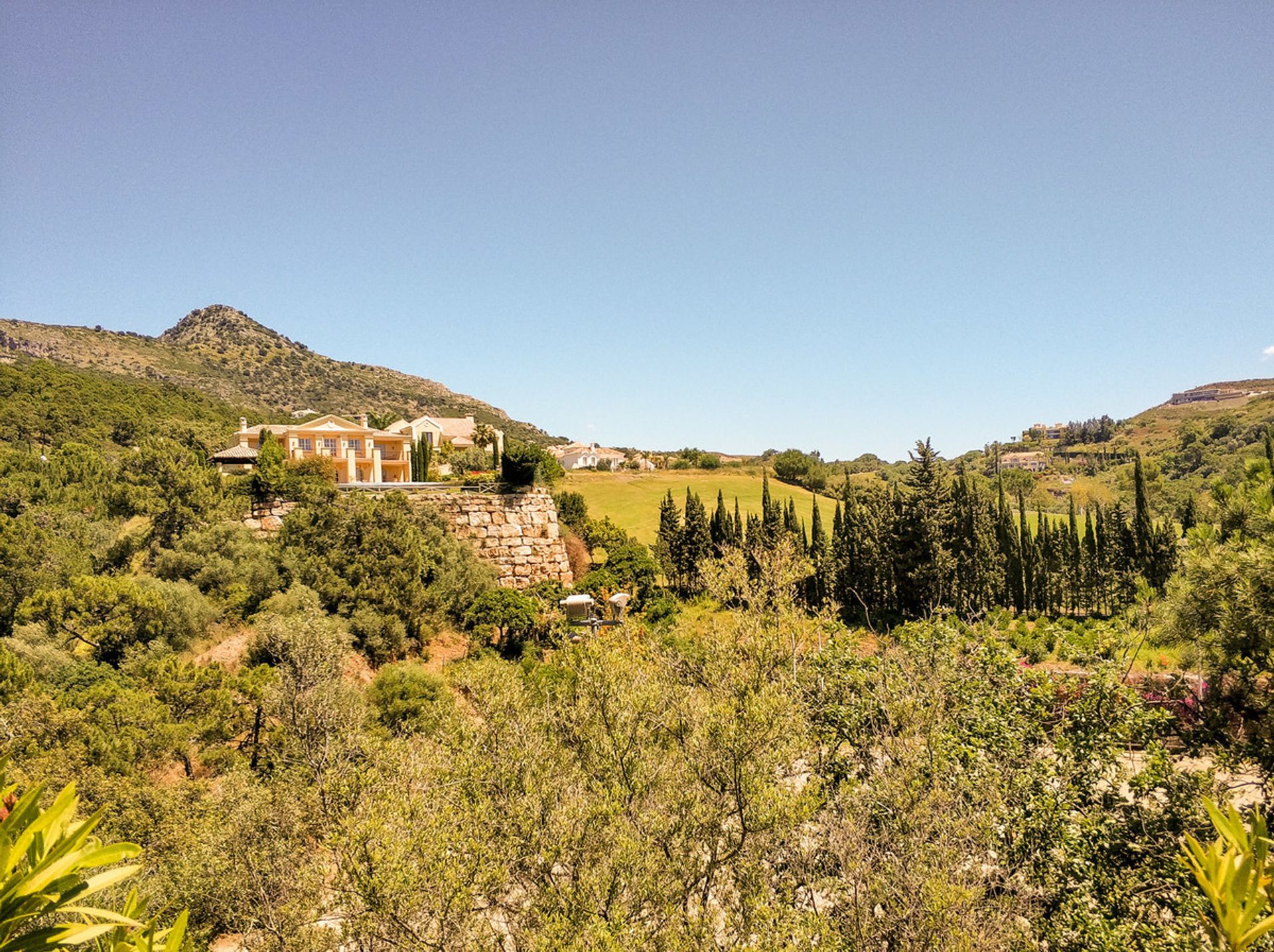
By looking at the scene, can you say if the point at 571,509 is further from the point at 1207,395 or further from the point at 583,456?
the point at 1207,395

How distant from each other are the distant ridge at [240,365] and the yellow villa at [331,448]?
1802 inches

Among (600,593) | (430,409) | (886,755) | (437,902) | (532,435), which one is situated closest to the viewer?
(437,902)

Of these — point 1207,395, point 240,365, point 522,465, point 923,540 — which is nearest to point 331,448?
point 522,465

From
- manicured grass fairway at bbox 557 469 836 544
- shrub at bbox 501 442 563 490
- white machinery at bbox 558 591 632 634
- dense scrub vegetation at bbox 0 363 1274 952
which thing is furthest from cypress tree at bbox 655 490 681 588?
dense scrub vegetation at bbox 0 363 1274 952

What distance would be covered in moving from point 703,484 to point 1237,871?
200 ft

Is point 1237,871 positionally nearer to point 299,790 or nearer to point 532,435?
point 299,790

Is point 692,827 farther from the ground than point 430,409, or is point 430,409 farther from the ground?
point 430,409

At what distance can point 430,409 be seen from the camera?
342 ft

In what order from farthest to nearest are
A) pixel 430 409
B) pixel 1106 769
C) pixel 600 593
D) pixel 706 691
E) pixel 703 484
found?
pixel 430 409 < pixel 703 484 < pixel 600 593 < pixel 706 691 < pixel 1106 769

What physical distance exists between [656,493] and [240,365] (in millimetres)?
72597

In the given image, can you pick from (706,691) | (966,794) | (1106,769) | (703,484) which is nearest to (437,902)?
(706,691)

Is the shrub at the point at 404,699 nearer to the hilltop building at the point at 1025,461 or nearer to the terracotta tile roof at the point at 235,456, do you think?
the terracotta tile roof at the point at 235,456

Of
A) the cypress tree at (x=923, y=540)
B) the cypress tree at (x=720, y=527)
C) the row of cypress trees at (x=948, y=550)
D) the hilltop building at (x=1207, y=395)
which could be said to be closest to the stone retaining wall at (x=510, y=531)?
the row of cypress trees at (x=948, y=550)

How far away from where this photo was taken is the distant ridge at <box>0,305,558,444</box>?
3017 inches
